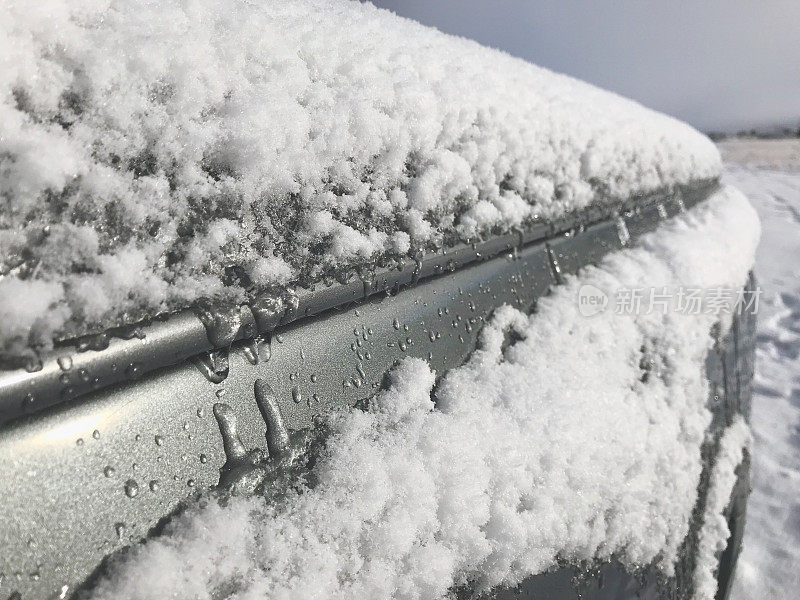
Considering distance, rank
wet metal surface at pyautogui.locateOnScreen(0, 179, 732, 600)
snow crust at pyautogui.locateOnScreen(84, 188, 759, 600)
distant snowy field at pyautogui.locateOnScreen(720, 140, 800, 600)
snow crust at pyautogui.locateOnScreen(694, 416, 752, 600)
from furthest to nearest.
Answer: distant snowy field at pyautogui.locateOnScreen(720, 140, 800, 600), snow crust at pyautogui.locateOnScreen(694, 416, 752, 600), snow crust at pyautogui.locateOnScreen(84, 188, 759, 600), wet metal surface at pyautogui.locateOnScreen(0, 179, 732, 600)

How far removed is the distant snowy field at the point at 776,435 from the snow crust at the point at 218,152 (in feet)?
5.42

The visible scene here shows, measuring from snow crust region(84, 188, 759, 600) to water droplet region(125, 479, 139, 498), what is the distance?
0.05 meters

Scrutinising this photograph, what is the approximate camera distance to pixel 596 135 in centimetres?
127

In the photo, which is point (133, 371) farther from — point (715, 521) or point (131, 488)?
point (715, 521)

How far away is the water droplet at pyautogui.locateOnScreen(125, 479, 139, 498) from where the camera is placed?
539mm

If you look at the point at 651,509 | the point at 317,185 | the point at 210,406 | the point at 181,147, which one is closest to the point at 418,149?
the point at 317,185

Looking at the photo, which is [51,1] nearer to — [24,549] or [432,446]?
[24,549]

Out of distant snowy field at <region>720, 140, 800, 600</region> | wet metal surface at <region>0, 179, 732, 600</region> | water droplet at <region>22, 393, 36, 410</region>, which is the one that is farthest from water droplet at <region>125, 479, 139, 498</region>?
distant snowy field at <region>720, 140, 800, 600</region>

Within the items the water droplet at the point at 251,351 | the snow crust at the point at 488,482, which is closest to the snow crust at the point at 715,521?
the snow crust at the point at 488,482

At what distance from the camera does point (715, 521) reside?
1.26 meters

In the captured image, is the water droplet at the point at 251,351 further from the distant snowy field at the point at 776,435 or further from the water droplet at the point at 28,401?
the distant snowy field at the point at 776,435

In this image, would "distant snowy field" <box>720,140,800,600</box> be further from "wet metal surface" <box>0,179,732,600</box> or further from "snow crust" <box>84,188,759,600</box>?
"wet metal surface" <box>0,179,732,600</box>

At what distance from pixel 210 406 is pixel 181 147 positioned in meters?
0.27

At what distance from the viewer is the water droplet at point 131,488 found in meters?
0.54
